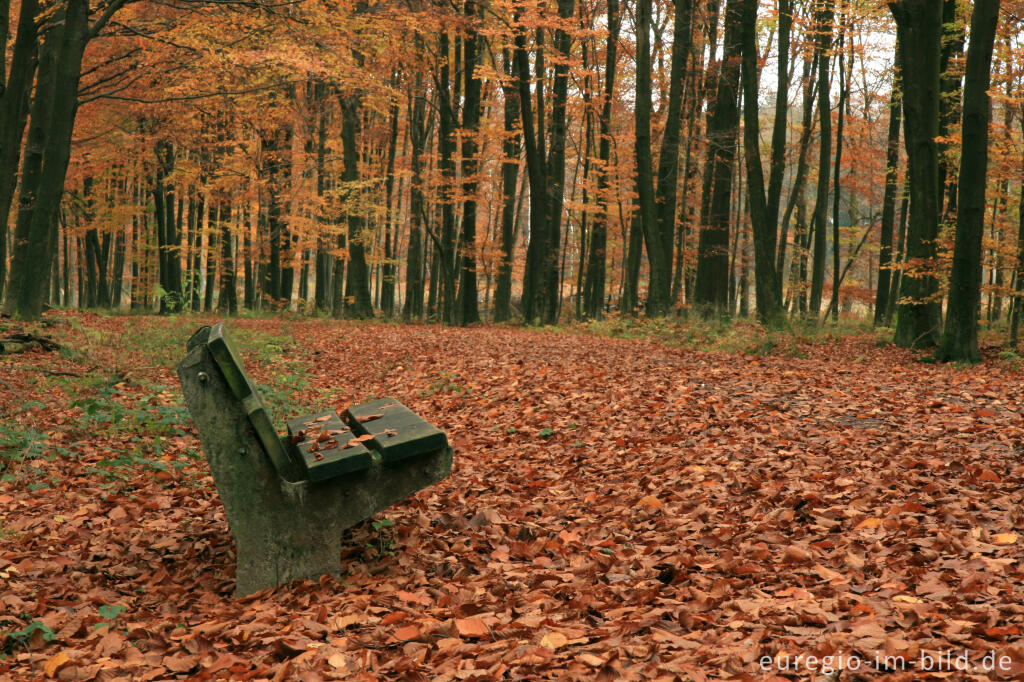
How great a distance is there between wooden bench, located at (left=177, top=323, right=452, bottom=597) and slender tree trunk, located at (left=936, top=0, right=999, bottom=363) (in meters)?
7.88

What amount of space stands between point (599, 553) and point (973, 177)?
7791 millimetres

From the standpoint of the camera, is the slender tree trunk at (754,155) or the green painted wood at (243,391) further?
the slender tree trunk at (754,155)

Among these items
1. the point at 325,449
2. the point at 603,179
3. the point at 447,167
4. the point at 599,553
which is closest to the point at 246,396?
the point at 325,449

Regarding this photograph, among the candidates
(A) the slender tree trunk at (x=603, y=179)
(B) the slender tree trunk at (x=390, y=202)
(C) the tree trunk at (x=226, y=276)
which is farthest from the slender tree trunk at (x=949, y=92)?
(C) the tree trunk at (x=226, y=276)

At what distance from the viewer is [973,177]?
28.0 feet

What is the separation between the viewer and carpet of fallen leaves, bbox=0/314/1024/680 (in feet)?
8.11

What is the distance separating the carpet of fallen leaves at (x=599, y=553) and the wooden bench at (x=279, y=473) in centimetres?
19

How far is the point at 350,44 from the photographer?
14.5 metres

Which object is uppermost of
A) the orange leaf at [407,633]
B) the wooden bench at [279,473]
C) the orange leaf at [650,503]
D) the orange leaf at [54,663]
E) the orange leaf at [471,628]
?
the wooden bench at [279,473]

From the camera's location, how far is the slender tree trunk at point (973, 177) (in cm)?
834

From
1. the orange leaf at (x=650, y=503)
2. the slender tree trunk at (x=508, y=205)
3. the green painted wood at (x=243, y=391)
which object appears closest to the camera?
the green painted wood at (x=243, y=391)

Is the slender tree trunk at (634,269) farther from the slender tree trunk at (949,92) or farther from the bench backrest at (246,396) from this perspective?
the bench backrest at (246,396)

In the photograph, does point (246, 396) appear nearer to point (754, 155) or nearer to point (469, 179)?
point (754, 155)

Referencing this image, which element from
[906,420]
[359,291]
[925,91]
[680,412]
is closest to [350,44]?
[359,291]
